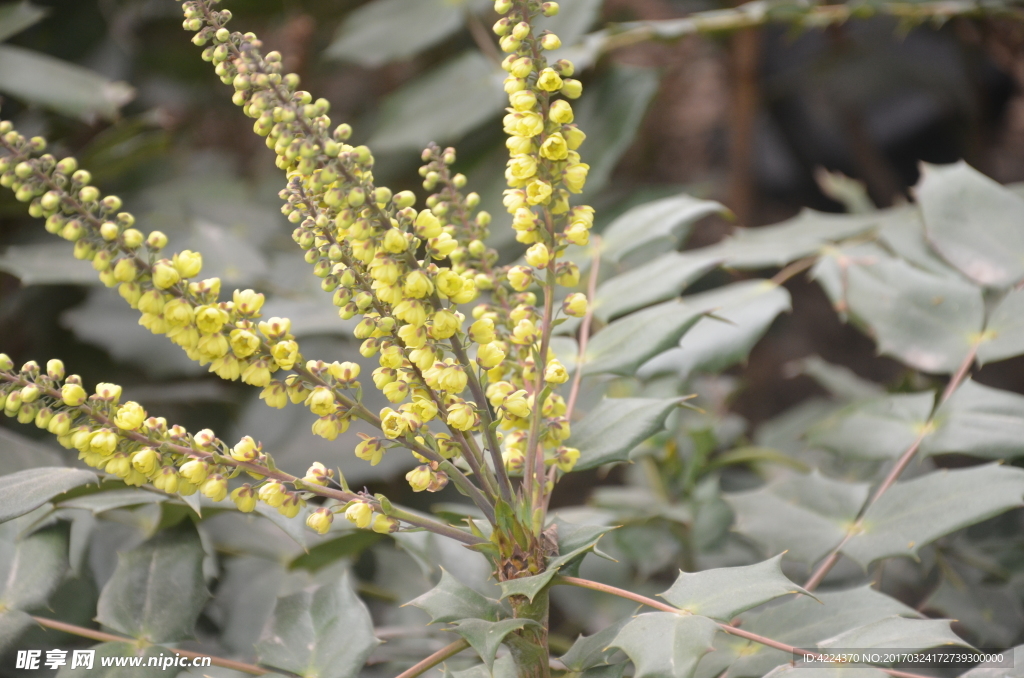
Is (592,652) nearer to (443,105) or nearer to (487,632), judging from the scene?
(487,632)

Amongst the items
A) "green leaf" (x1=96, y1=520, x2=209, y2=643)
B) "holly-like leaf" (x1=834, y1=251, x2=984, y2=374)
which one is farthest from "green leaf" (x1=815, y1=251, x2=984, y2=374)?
"green leaf" (x1=96, y1=520, x2=209, y2=643)

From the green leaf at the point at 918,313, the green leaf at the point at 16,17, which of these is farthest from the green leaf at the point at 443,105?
the green leaf at the point at 918,313

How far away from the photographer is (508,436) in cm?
58

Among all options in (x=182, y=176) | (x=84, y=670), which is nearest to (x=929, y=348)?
(x=84, y=670)

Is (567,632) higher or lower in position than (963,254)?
lower

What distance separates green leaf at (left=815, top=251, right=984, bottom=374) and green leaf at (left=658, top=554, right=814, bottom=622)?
1.32 feet

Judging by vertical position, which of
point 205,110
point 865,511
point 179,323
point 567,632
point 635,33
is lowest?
point 567,632

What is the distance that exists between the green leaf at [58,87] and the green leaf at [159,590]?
755 mm

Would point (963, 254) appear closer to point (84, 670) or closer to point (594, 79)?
point (594, 79)

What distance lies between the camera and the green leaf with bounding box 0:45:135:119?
112 centimetres

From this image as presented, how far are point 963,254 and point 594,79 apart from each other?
0.76 m

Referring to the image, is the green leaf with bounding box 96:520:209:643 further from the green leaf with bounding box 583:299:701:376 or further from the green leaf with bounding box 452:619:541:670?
the green leaf with bounding box 583:299:701:376

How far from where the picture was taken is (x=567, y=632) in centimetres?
118

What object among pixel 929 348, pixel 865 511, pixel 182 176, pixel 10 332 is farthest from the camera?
pixel 182 176
